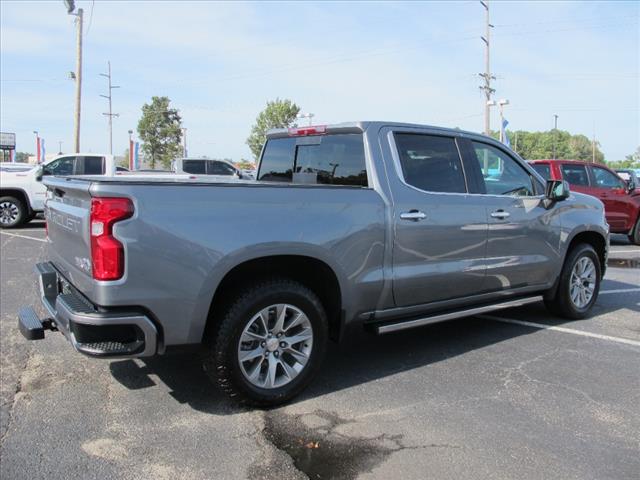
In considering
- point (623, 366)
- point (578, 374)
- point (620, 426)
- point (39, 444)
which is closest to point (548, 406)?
point (620, 426)

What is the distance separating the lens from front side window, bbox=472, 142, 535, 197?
507 cm

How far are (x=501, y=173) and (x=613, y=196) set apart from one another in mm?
8643

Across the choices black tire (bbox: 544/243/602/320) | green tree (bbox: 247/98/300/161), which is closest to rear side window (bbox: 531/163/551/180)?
black tire (bbox: 544/243/602/320)

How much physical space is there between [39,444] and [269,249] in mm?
1708

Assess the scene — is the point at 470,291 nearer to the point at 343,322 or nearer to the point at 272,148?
the point at 343,322

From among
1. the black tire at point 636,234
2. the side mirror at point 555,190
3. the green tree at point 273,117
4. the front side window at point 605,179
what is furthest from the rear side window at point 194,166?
the green tree at point 273,117

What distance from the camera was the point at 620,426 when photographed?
11.5ft

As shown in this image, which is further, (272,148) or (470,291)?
(272,148)

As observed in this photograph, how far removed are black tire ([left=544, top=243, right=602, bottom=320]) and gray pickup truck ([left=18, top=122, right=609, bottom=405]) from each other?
365mm

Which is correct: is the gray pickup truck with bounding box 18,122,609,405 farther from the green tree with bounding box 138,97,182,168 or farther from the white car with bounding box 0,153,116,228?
the green tree with bounding box 138,97,182,168

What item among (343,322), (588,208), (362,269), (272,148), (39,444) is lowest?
(39,444)

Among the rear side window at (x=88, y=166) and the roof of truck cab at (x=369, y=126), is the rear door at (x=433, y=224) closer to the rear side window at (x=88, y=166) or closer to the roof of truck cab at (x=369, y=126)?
the roof of truck cab at (x=369, y=126)

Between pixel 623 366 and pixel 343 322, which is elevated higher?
pixel 343 322

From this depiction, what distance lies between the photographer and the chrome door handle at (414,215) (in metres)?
4.18
